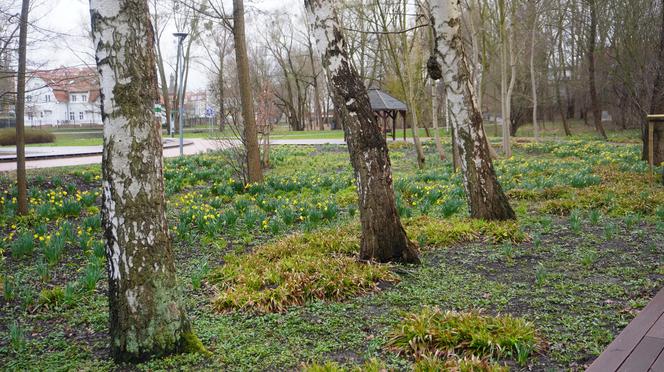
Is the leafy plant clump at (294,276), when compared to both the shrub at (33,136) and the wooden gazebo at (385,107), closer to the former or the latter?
the wooden gazebo at (385,107)

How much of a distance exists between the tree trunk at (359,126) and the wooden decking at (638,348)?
7.84ft

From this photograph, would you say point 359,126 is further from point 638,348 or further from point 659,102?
point 659,102

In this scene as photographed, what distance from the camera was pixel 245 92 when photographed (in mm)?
12594

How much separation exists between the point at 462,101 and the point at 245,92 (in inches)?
263

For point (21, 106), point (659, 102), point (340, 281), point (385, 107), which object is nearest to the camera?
point (340, 281)

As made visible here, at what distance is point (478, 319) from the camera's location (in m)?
3.81

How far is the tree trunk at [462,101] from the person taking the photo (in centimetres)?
700

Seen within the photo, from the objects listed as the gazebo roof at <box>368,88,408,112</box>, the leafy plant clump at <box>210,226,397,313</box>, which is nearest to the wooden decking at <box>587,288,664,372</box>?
the leafy plant clump at <box>210,226,397,313</box>

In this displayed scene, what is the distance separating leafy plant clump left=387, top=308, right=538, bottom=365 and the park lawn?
0.16 feet

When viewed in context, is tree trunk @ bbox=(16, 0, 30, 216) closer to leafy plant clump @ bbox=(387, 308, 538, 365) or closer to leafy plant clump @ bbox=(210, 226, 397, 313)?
leafy plant clump @ bbox=(210, 226, 397, 313)

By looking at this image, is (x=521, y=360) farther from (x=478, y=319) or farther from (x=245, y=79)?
(x=245, y=79)

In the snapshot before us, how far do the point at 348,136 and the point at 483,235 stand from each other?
2.41 m

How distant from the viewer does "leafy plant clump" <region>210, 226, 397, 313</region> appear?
15.6 feet

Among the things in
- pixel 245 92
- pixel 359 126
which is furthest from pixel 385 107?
pixel 359 126
